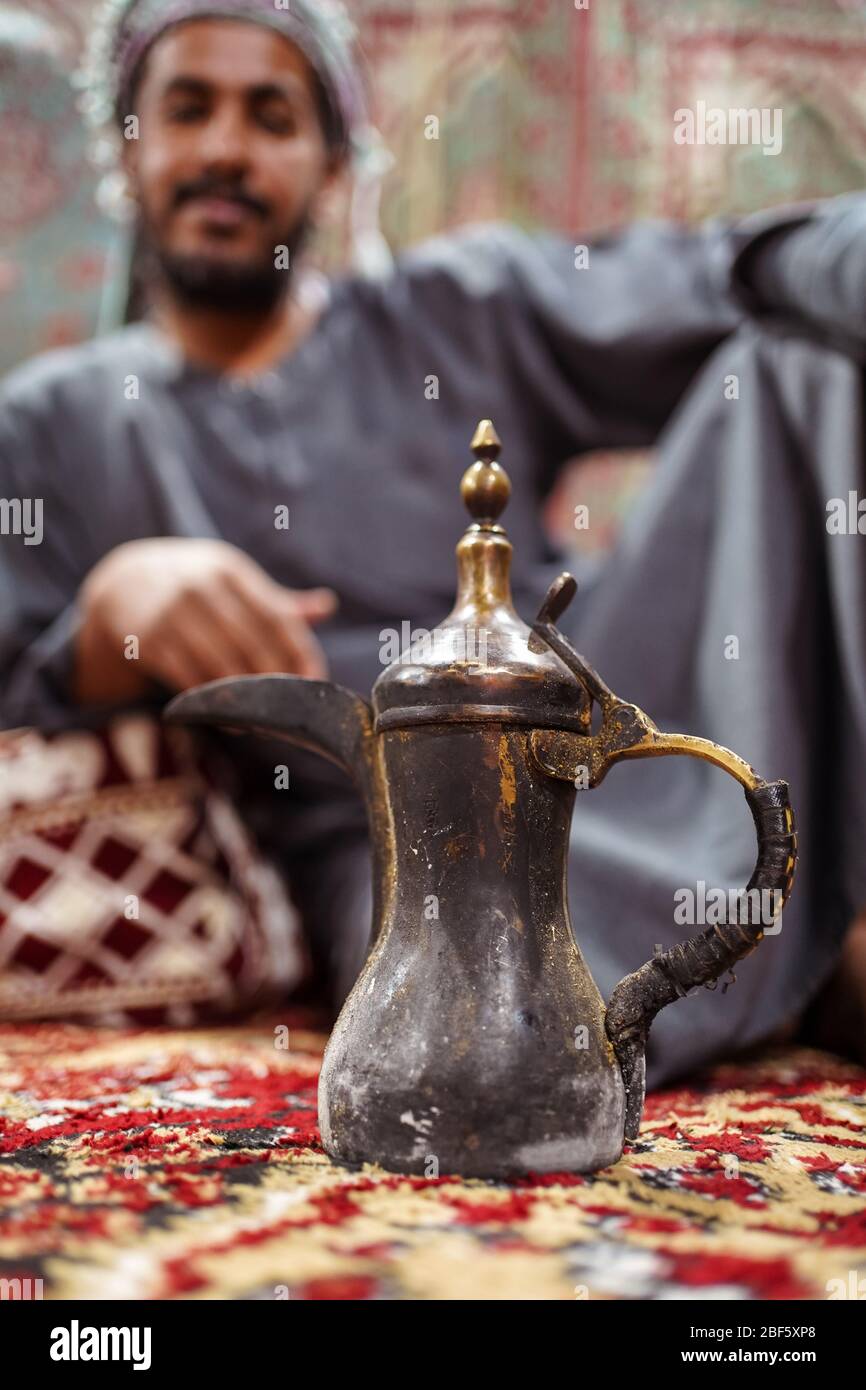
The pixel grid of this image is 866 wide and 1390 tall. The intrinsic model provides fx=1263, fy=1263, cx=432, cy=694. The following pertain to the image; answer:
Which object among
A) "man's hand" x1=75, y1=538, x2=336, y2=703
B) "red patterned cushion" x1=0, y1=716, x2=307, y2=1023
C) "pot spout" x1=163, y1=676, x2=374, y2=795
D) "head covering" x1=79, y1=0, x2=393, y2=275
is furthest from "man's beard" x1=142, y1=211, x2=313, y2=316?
"pot spout" x1=163, y1=676, x2=374, y2=795

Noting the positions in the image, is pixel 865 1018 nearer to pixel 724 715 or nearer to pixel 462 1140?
pixel 724 715

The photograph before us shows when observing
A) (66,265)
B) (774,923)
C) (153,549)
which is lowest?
(774,923)

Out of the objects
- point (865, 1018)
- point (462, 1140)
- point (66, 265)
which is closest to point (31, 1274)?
point (462, 1140)

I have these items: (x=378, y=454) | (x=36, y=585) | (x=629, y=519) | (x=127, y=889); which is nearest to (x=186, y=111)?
(x=378, y=454)

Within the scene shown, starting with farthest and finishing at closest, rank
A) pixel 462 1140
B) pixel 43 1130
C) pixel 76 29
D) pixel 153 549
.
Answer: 1. pixel 76 29
2. pixel 153 549
3. pixel 43 1130
4. pixel 462 1140

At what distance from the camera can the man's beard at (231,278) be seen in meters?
1.43

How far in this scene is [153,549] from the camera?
1150 mm

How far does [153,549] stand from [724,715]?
1.77 feet

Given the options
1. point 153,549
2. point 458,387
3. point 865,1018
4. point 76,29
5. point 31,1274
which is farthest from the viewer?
point 76,29

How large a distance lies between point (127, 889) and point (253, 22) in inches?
37.5

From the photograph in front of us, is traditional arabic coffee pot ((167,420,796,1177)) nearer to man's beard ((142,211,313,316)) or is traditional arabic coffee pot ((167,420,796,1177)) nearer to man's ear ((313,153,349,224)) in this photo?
man's beard ((142,211,313,316))

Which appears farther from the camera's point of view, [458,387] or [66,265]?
[66,265]

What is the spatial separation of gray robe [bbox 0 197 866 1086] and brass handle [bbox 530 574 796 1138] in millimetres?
237

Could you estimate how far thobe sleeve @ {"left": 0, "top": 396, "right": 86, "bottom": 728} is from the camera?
1258 mm
